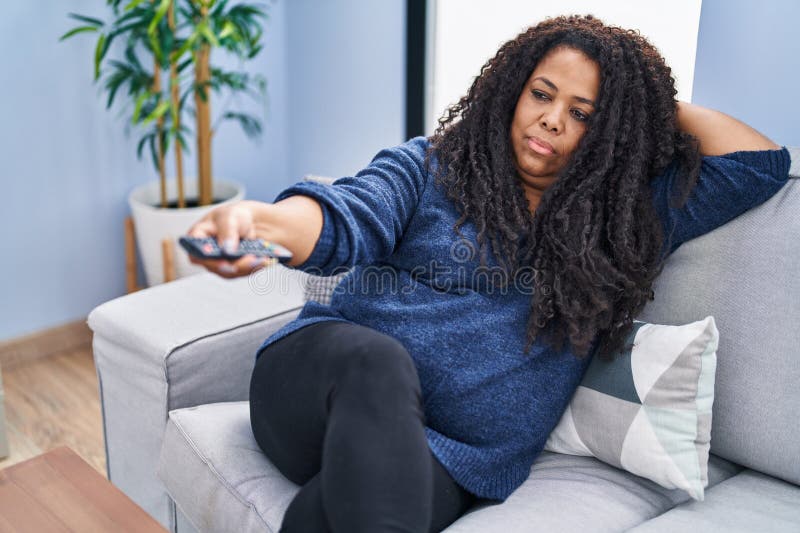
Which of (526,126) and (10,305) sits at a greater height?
(526,126)

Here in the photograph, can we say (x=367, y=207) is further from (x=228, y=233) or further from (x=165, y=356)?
(x=165, y=356)

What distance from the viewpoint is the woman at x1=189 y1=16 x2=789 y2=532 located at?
Result: 43.1 inches

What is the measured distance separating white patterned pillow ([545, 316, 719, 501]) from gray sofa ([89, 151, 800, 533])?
0.17 feet

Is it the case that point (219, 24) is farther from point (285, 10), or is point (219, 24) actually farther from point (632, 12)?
point (632, 12)

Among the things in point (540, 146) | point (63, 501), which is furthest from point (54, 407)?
point (540, 146)

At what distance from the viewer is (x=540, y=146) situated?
1.21 meters

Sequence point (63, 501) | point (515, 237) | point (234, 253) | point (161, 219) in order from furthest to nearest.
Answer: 1. point (161, 219)
2. point (515, 237)
3. point (63, 501)
4. point (234, 253)

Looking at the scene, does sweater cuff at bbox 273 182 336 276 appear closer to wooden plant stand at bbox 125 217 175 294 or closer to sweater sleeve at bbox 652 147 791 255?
sweater sleeve at bbox 652 147 791 255

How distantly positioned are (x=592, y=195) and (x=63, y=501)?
92 centimetres

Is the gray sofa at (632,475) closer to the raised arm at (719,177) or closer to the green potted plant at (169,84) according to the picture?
the raised arm at (719,177)

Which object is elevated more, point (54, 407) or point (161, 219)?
point (161, 219)

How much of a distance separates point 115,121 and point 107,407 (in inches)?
41.5

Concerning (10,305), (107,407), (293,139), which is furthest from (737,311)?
(10,305)

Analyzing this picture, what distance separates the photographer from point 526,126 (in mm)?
1217
